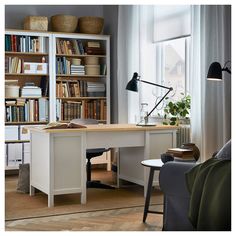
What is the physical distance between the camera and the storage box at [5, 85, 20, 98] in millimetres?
6707

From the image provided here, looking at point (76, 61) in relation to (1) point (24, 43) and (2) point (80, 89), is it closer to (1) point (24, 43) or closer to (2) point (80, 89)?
(2) point (80, 89)

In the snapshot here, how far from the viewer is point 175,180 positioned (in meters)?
3.35

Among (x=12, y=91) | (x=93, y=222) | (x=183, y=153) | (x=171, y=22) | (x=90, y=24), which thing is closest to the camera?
(x=183, y=153)

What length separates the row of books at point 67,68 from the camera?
7023 mm

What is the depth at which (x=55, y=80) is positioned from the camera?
6.95 meters

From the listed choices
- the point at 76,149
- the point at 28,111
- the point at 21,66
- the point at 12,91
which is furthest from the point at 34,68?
the point at 76,149

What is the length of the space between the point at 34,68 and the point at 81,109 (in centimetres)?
92

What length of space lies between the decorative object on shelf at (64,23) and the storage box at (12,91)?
1.06m

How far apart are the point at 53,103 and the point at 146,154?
2153 mm

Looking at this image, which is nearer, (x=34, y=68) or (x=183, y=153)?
(x=183, y=153)

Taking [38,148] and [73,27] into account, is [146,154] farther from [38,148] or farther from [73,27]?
[73,27]

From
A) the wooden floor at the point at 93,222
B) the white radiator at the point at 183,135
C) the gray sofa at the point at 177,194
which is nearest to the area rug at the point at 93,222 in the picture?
the wooden floor at the point at 93,222

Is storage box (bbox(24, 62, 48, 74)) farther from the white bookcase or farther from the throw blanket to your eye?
the throw blanket

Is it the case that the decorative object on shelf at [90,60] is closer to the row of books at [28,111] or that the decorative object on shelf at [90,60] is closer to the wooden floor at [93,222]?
the row of books at [28,111]
